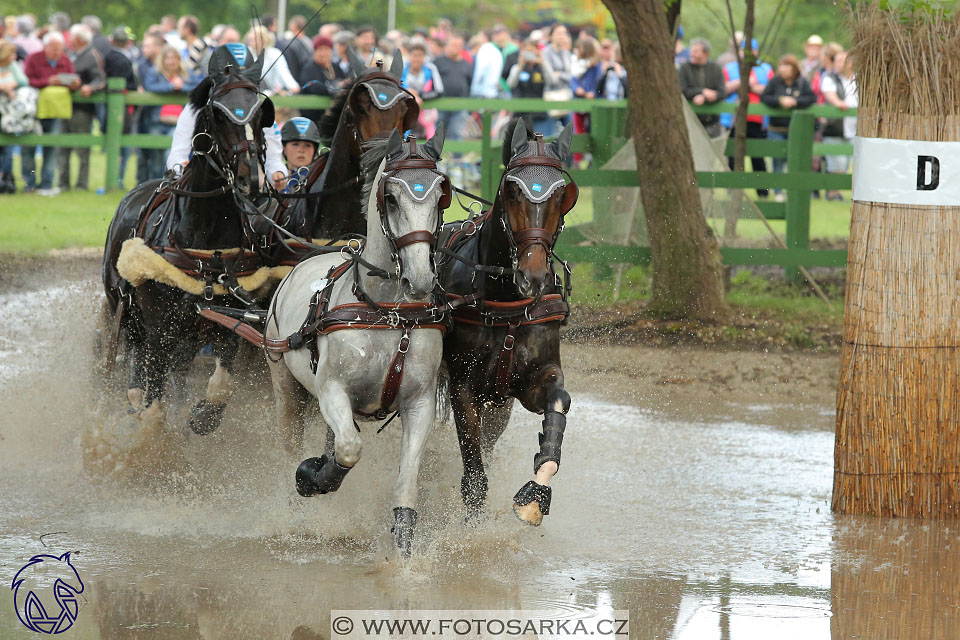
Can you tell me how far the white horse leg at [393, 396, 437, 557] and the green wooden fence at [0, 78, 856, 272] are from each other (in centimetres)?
574

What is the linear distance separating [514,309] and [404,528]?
114cm

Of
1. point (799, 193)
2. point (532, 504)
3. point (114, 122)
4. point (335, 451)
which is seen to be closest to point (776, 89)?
point (799, 193)

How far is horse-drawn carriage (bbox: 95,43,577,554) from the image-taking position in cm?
550

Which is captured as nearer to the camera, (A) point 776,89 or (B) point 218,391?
(B) point 218,391

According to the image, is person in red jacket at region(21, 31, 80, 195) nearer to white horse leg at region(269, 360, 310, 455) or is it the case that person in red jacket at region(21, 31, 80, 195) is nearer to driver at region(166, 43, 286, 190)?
driver at region(166, 43, 286, 190)

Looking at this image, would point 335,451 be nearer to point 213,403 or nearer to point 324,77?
point 213,403

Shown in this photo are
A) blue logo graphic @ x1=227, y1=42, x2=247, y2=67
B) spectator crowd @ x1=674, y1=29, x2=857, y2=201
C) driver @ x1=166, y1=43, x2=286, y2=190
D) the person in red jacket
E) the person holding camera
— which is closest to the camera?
driver @ x1=166, y1=43, x2=286, y2=190

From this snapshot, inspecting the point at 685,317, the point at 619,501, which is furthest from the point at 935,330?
the point at 685,317

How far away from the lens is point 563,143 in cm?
573

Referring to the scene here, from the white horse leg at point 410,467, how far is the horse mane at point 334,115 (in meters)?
2.18

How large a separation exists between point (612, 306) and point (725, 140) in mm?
2710

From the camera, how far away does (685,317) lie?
11453 millimetres

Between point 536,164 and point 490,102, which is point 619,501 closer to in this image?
point 536,164

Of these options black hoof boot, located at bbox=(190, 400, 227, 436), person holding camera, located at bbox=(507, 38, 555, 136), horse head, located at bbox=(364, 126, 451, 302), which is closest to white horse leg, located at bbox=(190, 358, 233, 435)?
black hoof boot, located at bbox=(190, 400, 227, 436)
